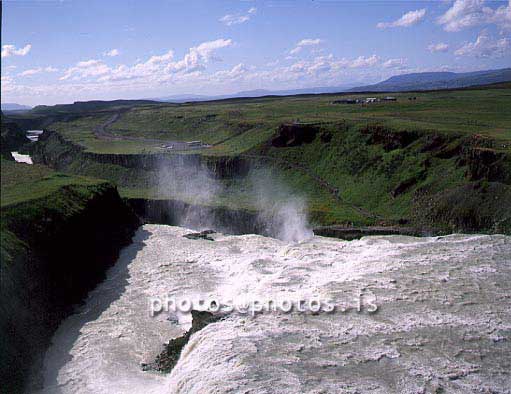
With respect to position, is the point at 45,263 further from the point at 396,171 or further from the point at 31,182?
the point at 396,171

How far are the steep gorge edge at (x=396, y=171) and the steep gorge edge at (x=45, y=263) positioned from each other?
17.4 m

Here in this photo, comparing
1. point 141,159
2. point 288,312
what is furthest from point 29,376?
point 141,159

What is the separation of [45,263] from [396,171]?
3964cm

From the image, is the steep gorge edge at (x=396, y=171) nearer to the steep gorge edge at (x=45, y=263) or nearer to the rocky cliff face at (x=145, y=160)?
the rocky cliff face at (x=145, y=160)

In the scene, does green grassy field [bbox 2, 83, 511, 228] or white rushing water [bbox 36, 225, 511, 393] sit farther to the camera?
green grassy field [bbox 2, 83, 511, 228]

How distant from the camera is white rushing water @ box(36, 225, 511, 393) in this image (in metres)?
22.8

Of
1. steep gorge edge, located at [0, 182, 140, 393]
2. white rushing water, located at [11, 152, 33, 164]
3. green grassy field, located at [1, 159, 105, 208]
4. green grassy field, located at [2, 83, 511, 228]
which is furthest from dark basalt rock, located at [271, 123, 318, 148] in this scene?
white rushing water, located at [11, 152, 33, 164]

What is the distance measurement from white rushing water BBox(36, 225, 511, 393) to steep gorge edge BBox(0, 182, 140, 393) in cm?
126

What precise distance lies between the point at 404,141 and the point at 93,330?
44491 mm

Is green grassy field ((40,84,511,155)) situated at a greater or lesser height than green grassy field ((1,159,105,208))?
greater

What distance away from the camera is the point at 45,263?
34250 mm

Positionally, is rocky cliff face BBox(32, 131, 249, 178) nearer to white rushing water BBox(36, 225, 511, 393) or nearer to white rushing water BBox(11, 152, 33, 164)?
white rushing water BBox(11, 152, 33, 164)

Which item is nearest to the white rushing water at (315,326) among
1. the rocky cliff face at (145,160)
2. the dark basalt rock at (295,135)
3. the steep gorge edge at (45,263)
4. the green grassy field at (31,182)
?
the steep gorge edge at (45,263)

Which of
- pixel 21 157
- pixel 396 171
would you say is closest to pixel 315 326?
pixel 396 171
